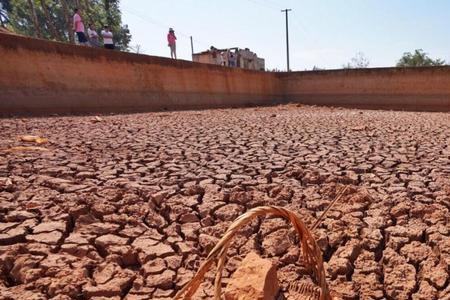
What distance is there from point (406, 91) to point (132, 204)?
35.2 ft

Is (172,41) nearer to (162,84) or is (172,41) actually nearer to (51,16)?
(162,84)

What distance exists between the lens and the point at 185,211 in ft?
6.12

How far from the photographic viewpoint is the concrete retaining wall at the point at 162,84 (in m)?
5.63

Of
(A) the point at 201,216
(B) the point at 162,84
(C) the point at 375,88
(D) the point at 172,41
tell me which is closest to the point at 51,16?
(D) the point at 172,41

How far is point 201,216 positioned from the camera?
183 cm

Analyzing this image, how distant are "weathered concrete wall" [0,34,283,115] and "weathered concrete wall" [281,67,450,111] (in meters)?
3.21

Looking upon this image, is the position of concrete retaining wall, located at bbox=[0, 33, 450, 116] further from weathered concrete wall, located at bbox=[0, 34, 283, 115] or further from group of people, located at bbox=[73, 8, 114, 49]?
group of people, located at bbox=[73, 8, 114, 49]

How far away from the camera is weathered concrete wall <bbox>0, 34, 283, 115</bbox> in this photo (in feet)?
18.1

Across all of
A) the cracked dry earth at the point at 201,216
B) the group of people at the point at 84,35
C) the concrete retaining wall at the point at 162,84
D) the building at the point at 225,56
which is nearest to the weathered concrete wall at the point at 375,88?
the concrete retaining wall at the point at 162,84

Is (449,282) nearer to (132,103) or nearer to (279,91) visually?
(132,103)

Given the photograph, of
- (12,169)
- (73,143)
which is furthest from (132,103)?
(12,169)

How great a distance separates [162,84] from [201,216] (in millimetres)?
6851

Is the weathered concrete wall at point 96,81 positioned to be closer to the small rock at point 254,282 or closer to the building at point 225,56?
the building at point 225,56

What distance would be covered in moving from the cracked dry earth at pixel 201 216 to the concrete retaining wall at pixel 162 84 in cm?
299
